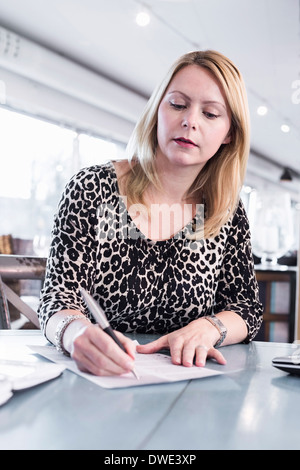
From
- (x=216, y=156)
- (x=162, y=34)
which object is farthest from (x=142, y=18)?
(x=216, y=156)

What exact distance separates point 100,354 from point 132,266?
0.49m

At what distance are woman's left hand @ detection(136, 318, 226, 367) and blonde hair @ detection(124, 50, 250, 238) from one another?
0.40 m

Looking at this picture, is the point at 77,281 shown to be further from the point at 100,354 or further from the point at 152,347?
the point at 100,354

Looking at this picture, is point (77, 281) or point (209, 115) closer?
point (77, 281)

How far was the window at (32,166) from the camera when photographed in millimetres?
5785

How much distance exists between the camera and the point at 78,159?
6.81 meters

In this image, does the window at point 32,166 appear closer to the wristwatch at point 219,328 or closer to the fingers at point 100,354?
the wristwatch at point 219,328

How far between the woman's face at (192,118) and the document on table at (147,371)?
1.65ft

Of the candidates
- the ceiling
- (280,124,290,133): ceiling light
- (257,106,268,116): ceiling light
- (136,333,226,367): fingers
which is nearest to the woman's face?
(136,333,226,367): fingers

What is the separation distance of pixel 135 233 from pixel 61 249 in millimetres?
209

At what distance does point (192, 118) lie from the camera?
1.08 meters

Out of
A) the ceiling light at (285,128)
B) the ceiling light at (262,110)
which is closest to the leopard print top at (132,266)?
the ceiling light at (262,110)

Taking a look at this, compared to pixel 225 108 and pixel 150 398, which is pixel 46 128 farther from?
pixel 150 398

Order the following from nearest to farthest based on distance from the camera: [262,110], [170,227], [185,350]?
[185,350] → [170,227] → [262,110]
